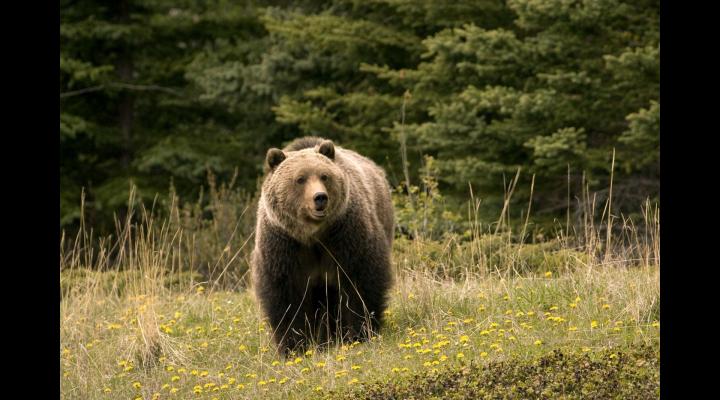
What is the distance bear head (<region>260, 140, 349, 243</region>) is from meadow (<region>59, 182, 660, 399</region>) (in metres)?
0.97

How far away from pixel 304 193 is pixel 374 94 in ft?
33.7

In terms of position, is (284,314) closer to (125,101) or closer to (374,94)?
(374,94)

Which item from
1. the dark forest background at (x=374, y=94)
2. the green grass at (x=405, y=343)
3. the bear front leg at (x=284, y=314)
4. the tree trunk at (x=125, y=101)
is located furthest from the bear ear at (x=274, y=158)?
the tree trunk at (x=125, y=101)

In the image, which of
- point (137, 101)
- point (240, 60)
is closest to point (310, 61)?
point (240, 60)

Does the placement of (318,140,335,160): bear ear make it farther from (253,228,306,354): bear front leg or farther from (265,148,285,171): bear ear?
(253,228,306,354): bear front leg

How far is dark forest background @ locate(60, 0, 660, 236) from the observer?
43.5ft

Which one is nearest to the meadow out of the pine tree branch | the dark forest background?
the dark forest background

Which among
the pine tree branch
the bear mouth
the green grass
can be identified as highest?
the pine tree branch

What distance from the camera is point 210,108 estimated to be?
2127cm

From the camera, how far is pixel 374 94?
17.4 metres

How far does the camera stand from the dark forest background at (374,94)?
522 inches

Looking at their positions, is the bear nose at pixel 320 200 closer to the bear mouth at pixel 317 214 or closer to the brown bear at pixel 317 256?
the bear mouth at pixel 317 214
